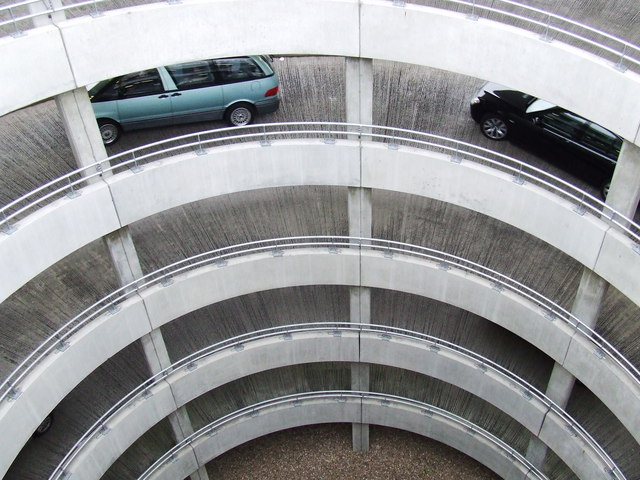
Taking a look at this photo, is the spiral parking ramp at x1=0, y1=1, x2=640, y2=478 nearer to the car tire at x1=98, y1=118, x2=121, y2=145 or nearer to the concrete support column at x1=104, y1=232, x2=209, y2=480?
the concrete support column at x1=104, y1=232, x2=209, y2=480

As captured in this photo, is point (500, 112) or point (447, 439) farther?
point (447, 439)

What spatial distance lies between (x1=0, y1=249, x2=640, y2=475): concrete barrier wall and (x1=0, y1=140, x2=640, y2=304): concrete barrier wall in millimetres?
2350

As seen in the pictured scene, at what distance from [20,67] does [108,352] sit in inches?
281

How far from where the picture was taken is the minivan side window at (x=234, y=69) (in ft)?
61.1

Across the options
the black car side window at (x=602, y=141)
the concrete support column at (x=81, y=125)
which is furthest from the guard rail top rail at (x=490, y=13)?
the black car side window at (x=602, y=141)

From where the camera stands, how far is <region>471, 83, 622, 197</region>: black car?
54.3ft

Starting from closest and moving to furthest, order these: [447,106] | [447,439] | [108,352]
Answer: [108,352], [447,106], [447,439]

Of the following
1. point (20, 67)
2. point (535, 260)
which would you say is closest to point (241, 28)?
point (20, 67)

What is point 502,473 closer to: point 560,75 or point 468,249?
point 468,249

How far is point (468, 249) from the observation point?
61.3 ft

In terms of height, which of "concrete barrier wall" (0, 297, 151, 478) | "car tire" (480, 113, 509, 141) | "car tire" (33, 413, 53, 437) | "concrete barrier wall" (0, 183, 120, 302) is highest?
"car tire" (480, 113, 509, 141)

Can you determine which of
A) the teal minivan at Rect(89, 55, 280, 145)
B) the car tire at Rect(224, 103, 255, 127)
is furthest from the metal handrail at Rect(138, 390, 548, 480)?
the teal minivan at Rect(89, 55, 280, 145)

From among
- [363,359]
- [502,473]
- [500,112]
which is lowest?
[502,473]

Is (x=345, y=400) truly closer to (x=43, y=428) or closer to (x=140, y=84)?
(x=43, y=428)
